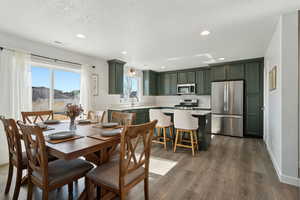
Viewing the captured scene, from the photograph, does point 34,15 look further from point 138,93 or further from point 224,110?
point 224,110

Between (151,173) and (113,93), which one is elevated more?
(113,93)

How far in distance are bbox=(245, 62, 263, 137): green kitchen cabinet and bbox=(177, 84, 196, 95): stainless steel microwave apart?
5.73 feet

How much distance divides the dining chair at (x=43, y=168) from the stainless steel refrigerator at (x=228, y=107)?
4305 millimetres

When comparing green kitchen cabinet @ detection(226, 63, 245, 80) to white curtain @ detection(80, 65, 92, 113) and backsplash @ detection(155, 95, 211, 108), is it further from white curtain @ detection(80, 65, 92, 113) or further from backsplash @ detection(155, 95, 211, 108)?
white curtain @ detection(80, 65, 92, 113)

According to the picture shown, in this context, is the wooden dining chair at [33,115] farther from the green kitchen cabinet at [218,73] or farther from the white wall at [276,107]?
the green kitchen cabinet at [218,73]

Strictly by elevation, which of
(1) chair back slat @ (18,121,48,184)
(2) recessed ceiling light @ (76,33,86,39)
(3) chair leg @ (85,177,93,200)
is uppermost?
(2) recessed ceiling light @ (76,33,86,39)

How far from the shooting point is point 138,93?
20.1ft

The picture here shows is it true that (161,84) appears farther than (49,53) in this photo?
Yes

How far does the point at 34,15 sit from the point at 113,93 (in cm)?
273

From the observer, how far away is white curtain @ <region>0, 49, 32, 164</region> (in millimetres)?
2626

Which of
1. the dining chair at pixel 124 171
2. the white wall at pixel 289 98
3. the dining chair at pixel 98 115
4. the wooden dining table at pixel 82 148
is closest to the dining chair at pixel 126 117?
the dining chair at pixel 98 115

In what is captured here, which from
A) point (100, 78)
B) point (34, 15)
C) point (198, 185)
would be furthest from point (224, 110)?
point (34, 15)

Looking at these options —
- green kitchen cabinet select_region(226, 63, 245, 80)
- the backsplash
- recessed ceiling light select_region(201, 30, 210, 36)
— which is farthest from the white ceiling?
the backsplash

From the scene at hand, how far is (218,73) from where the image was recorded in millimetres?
4938
